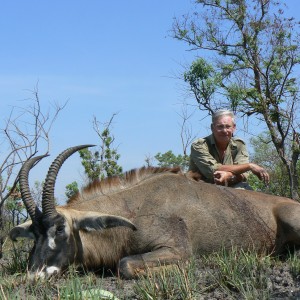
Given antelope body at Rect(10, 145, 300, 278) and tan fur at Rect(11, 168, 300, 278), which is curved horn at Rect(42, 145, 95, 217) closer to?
antelope body at Rect(10, 145, 300, 278)

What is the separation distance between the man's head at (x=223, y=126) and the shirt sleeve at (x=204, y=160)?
21 cm

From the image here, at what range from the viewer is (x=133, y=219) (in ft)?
21.5

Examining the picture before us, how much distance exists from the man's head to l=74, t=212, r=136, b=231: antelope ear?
183 cm

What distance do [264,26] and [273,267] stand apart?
14247 mm

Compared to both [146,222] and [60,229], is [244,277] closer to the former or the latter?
[146,222]

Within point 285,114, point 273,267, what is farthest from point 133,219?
point 285,114

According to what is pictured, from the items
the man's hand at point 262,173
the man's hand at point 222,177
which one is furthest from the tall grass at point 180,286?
the man's hand at point 222,177

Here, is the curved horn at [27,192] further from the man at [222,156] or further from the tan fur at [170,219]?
the man at [222,156]

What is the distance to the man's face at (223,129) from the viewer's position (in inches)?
295

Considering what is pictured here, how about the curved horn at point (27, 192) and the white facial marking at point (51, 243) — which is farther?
the curved horn at point (27, 192)

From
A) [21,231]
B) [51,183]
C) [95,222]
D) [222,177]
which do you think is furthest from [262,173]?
[21,231]

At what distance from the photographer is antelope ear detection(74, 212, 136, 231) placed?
631cm

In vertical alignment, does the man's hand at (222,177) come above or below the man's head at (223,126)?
below

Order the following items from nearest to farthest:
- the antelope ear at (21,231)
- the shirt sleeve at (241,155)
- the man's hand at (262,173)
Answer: the antelope ear at (21,231) → the man's hand at (262,173) → the shirt sleeve at (241,155)
